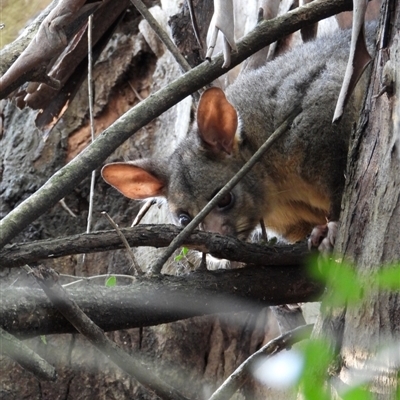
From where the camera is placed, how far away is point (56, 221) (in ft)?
17.0

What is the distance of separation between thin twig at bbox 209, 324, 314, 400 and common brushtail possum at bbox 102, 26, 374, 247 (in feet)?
2.04

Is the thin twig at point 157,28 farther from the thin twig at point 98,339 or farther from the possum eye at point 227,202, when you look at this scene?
the thin twig at point 98,339

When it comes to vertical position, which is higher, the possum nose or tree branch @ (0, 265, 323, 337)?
the possum nose

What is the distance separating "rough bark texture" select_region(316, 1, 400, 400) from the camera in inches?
71.3

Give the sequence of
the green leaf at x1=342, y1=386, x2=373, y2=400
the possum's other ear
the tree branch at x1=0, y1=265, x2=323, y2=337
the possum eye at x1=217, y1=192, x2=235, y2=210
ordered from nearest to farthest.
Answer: the green leaf at x1=342, y1=386, x2=373, y2=400 < the tree branch at x1=0, y1=265, x2=323, y2=337 < the possum's other ear < the possum eye at x1=217, y1=192, x2=235, y2=210

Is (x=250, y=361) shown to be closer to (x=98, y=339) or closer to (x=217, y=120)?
(x=98, y=339)

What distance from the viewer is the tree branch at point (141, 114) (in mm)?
2223

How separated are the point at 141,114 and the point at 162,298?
2.03 ft

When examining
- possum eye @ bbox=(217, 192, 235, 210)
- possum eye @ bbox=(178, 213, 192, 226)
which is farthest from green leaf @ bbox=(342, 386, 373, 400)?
possum eye @ bbox=(178, 213, 192, 226)

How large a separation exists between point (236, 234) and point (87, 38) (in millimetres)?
1329

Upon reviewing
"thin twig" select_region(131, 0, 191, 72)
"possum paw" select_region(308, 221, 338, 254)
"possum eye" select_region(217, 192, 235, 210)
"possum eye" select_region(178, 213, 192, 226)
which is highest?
"thin twig" select_region(131, 0, 191, 72)

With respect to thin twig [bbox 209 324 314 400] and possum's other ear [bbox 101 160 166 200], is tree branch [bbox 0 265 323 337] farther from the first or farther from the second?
possum's other ear [bbox 101 160 166 200]

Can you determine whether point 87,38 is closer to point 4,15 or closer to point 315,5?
point 315,5

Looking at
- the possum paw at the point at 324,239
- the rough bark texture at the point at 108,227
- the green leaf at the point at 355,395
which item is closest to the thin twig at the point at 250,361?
the possum paw at the point at 324,239
